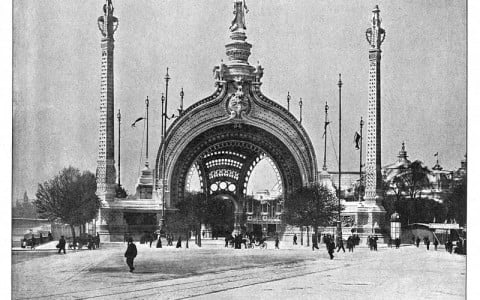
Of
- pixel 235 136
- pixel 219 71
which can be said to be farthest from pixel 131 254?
pixel 235 136

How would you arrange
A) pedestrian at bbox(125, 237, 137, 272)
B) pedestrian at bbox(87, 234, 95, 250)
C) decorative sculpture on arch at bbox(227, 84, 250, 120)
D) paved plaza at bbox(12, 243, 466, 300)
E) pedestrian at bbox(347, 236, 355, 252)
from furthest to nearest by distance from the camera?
decorative sculpture on arch at bbox(227, 84, 250, 120) < pedestrian at bbox(347, 236, 355, 252) < pedestrian at bbox(87, 234, 95, 250) < pedestrian at bbox(125, 237, 137, 272) < paved plaza at bbox(12, 243, 466, 300)

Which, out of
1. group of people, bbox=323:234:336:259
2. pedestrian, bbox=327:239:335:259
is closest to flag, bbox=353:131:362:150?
group of people, bbox=323:234:336:259

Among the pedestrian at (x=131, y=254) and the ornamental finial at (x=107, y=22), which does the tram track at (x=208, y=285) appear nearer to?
the pedestrian at (x=131, y=254)

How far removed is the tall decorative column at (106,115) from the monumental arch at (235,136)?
5.55 ft

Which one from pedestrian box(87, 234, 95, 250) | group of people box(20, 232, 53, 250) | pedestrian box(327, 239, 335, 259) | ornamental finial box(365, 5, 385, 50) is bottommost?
pedestrian box(327, 239, 335, 259)

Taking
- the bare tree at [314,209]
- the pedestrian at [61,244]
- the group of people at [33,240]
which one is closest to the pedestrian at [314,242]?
the bare tree at [314,209]

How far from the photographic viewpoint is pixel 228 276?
18422 millimetres

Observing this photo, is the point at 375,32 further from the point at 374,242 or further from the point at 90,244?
the point at 90,244

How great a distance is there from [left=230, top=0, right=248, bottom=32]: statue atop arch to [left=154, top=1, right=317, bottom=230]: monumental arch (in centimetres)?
354

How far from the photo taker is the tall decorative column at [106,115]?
20125 mm

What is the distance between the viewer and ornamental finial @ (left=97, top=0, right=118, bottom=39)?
19672 millimetres

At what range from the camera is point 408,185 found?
73.9ft

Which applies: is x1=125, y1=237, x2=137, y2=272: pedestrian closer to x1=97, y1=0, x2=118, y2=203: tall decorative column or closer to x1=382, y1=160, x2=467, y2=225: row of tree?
x1=97, y1=0, x2=118, y2=203: tall decorative column
